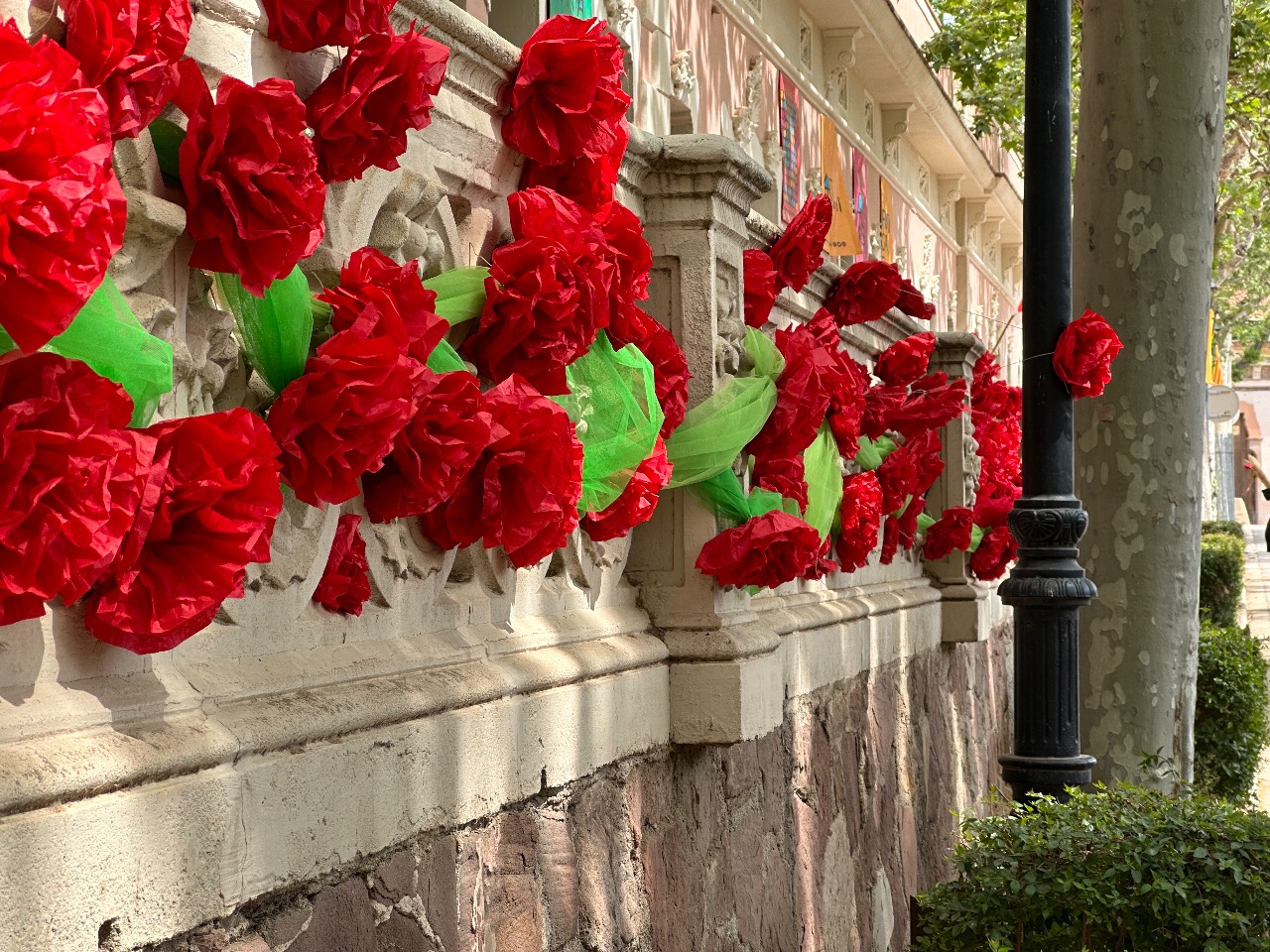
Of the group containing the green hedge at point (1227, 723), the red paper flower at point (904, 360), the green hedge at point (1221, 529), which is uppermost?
the red paper flower at point (904, 360)

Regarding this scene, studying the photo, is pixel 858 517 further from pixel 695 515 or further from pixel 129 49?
pixel 129 49

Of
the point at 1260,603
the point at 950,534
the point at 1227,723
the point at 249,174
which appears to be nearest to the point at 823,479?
the point at 950,534

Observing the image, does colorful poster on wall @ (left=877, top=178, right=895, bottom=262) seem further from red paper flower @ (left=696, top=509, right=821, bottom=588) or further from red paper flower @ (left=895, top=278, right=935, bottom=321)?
red paper flower @ (left=696, top=509, right=821, bottom=588)

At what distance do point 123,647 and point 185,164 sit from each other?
2.16 feet

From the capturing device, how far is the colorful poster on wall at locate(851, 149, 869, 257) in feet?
64.2

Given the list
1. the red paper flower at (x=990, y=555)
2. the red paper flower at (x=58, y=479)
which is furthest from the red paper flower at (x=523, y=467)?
the red paper flower at (x=990, y=555)

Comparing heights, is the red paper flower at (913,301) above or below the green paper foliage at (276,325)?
above

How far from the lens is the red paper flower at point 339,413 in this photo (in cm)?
253

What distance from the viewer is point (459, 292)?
125 inches

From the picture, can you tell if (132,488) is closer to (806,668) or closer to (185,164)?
(185,164)

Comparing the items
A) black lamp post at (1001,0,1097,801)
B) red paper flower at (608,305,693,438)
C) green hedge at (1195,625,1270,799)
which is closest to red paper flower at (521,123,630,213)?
red paper flower at (608,305,693,438)

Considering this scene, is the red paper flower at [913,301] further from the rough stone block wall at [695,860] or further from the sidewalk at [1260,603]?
the sidewalk at [1260,603]

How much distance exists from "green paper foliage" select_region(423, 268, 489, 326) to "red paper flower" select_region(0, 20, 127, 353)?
1275 mm

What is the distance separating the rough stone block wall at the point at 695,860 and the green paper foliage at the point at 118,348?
762 mm
